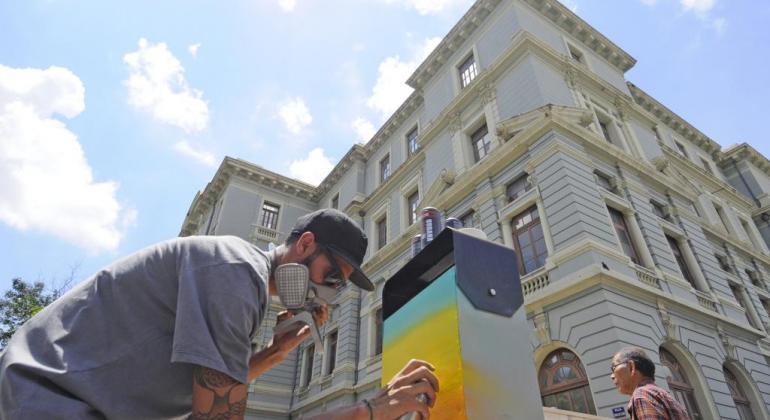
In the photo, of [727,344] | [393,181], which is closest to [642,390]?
[727,344]

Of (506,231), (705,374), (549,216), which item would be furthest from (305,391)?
(705,374)

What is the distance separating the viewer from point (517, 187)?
12.1m

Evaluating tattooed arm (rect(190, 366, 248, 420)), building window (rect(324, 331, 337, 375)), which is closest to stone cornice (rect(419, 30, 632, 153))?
building window (rect(324, 331, 337, 375))

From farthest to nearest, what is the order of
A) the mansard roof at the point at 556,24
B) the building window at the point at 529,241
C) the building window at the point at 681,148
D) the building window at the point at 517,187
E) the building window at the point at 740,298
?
1. the building window at the point at 681,148
2. the mansard roof at the point at 556,24
3. the building window at the point at 740,298
4. the building window at the point at 517,187
5. the building window at the point at 529,241

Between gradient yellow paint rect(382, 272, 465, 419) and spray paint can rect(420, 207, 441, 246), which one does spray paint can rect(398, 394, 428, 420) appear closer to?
gradient yellow paint rect(382, 272, 465, 419)

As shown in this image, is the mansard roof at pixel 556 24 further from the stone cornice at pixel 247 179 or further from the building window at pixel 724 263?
the stone cornice at pixel 247 179

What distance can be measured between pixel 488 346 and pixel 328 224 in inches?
33.1

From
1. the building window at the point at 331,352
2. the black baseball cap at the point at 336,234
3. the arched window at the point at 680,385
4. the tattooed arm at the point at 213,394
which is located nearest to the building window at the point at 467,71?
the arched window at the point at 680,385

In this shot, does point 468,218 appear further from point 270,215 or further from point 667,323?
point 270,215

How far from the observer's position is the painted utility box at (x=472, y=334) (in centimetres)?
159

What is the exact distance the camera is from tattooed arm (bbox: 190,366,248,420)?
1.19 m

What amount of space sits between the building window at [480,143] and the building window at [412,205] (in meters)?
3.76

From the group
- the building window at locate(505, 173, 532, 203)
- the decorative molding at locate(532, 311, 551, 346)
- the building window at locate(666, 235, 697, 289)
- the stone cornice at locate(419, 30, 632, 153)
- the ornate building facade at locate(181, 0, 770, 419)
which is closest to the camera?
the ornate building facade at locate(181, 0, 770, 419)

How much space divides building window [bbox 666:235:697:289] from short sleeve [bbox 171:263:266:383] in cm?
1403
